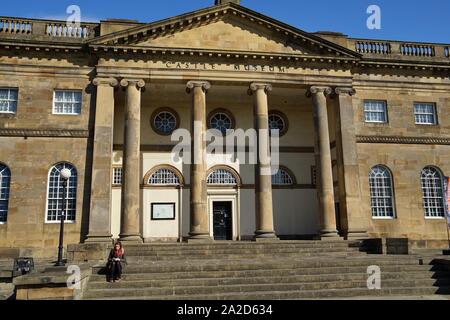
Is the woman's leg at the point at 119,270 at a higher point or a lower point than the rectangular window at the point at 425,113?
lower

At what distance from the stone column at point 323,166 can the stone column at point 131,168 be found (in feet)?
30.4

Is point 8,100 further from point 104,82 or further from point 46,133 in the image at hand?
point 104,82

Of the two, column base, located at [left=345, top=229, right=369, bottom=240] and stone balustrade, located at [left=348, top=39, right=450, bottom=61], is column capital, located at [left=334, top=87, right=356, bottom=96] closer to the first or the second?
stone balustrade, located at [left=348, top=39, right=450, bottom=61]

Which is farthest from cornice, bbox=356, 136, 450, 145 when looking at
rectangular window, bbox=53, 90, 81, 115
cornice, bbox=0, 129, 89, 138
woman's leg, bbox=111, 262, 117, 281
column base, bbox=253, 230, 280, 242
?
woman's leg, bbox=111, 262, 117, 281

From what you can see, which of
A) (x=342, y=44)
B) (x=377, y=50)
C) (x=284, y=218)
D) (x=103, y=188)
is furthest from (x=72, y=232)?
(x=377, y=50)

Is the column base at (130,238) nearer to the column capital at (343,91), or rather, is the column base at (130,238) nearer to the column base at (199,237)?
the column base at (199,237)

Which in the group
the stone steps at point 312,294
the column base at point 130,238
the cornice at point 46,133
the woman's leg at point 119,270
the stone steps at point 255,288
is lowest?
the stone steps at point 312,294

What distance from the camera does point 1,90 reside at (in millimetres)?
21688

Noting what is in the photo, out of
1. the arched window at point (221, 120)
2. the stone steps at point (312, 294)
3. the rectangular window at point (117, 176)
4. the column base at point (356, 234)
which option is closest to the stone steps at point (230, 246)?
the column base at point (356, 234)

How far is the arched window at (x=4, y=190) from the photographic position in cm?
2053

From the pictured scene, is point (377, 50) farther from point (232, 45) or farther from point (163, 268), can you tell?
point (163, 268)

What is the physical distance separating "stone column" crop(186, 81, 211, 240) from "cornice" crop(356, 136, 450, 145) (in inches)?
358

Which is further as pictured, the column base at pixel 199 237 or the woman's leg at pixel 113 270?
A: the column base at pixel 199 237
